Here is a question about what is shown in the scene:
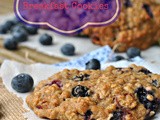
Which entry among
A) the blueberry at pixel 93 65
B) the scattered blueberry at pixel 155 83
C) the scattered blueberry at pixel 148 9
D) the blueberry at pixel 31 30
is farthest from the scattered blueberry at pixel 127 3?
the scattered blueberry at pixel 155 83

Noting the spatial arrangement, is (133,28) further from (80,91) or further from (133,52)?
(80,91)

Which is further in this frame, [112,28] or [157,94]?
[112,28]

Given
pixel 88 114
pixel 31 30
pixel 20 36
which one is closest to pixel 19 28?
pixel 31 30

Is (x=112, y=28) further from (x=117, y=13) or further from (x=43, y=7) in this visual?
(x=43, y=7)

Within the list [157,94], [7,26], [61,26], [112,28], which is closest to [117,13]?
[112,28]

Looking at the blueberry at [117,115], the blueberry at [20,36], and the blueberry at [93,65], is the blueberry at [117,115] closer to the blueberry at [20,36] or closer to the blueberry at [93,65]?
the blueberry at [93,65]

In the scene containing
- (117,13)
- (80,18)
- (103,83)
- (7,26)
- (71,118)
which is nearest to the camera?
(71,118)

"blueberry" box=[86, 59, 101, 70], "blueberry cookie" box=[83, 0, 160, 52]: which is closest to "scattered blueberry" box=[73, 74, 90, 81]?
"blueberry" box=[86, 59, 101, 70]

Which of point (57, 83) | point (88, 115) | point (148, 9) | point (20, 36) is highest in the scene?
point (148, 9)
